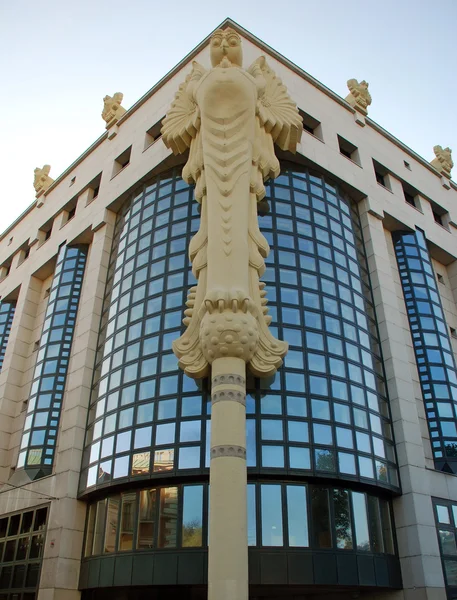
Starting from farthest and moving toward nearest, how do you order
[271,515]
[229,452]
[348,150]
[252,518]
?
[348,150] < [271,515] < [252,518] < [229,452]

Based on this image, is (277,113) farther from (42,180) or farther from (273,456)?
(42,180)

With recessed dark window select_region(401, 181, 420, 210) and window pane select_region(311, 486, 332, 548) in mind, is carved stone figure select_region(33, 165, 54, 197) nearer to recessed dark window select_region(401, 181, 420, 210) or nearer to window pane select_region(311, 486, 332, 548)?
recessed dark window select_region(401, 181, 420, 210)

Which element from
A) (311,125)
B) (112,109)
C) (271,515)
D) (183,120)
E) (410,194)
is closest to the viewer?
(271,515)

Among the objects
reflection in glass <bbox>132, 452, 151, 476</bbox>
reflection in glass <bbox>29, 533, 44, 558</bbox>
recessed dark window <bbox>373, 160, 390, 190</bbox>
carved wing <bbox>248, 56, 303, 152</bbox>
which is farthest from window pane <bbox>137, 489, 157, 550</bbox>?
recessed dark window <bbox>373, 160, 390, 190</bbox>

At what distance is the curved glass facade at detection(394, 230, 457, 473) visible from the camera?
29219 millimetres

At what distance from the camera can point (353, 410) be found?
26250mm

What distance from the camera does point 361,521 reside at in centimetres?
2406

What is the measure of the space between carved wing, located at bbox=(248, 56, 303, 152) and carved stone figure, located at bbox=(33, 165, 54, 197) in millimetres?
25212

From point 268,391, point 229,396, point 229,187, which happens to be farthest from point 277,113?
point 229,396

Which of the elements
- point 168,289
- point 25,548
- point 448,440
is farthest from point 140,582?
point 448,440

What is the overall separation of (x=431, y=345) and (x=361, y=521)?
41.0 ft

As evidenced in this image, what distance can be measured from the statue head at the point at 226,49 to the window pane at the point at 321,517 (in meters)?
22.6

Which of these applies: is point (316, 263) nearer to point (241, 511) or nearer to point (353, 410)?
point (353, 410)

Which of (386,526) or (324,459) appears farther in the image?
(386,526)
